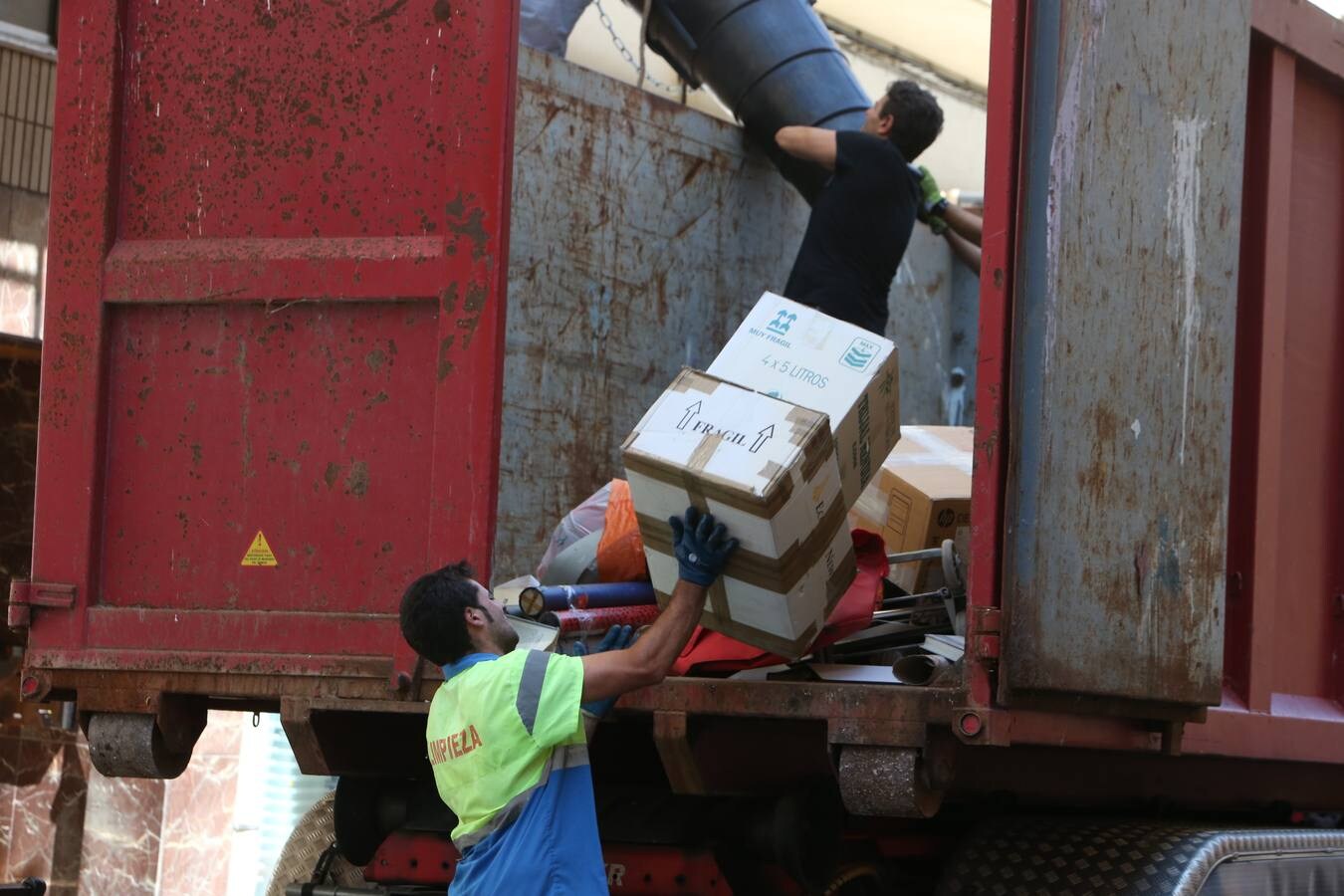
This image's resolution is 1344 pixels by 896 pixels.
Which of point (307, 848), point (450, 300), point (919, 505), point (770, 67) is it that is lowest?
point (307, 848)

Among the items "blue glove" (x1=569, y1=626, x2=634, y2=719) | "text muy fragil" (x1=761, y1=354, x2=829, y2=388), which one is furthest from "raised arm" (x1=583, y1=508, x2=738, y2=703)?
"text muy fragil" (x1=761, y1=354, x2=829, y2=388)

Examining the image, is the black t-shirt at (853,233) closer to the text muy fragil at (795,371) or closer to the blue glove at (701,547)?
the text muy fragil at (795,371)

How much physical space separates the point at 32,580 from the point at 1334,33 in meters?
2.96

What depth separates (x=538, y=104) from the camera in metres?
4.23

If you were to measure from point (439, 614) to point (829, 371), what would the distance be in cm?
82

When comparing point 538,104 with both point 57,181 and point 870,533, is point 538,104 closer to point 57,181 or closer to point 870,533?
point 57,181

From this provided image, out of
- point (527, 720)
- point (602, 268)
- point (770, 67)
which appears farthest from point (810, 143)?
point (527, 720)

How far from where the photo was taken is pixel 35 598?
3320 millimetres

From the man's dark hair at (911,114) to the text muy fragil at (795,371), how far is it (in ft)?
6.32

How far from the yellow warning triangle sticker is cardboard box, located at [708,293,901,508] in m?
0.95

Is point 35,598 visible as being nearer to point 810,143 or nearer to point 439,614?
point 439,614

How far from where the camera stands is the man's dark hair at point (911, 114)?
4.73 m

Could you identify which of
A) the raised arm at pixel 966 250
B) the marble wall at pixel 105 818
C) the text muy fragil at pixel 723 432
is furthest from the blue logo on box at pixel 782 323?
the marble wall at pixel 105 818

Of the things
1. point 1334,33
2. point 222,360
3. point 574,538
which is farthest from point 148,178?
point 1334,33
